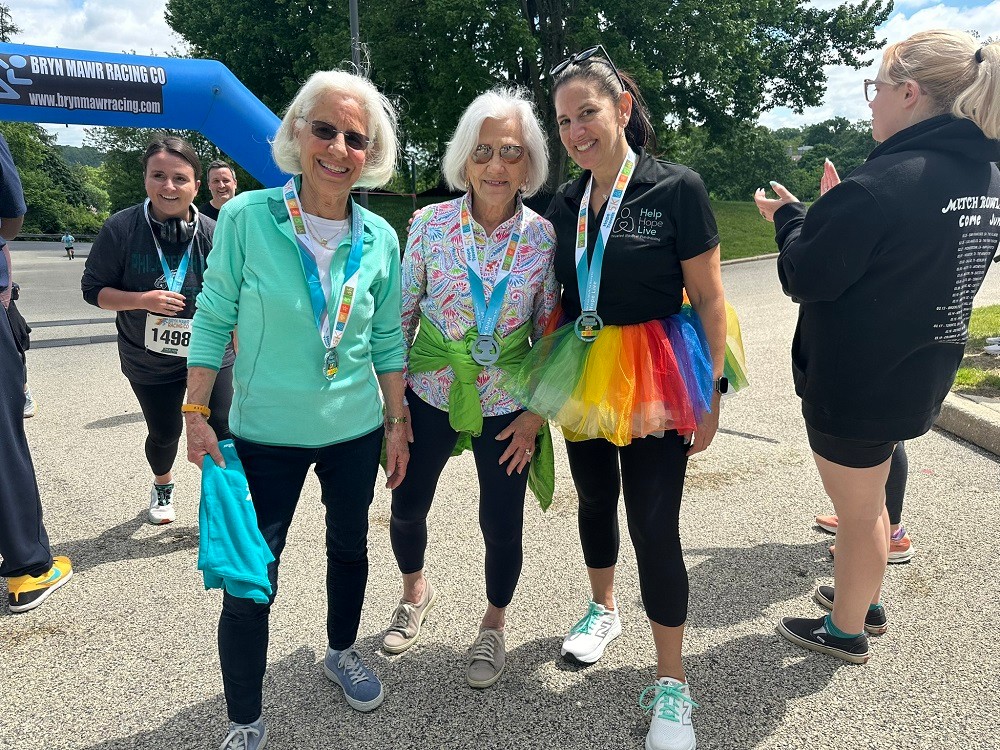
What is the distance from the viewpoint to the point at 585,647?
8.91 ft

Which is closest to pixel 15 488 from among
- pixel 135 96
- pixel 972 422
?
pixel 135 96

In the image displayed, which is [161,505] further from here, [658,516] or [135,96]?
[135,96]

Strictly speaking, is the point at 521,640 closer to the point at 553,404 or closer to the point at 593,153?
the point at 553,404

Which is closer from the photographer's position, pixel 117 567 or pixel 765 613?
pixel 765 613

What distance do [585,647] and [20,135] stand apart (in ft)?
165

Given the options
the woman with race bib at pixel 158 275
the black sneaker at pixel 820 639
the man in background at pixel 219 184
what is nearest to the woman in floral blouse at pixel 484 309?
the black sneaker at pixel 820 639

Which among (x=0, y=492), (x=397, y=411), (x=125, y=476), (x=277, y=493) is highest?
(x=397, y=411)

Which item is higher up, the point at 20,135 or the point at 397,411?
the point at 20,135

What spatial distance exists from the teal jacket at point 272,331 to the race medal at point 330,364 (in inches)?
0.6

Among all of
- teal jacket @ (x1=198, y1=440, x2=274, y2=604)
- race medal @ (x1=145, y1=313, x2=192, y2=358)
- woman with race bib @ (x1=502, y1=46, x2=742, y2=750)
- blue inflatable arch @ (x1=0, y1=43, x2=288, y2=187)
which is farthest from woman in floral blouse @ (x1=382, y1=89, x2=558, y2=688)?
blue inflatable arch @ (x1=0, y1=43, x2=288, y2=187)

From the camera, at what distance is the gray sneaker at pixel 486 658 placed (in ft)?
8.47

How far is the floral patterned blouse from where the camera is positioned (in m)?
2.49

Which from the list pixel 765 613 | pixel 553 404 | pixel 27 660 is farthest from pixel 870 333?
pixel 27 660

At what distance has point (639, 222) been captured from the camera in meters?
2.28
